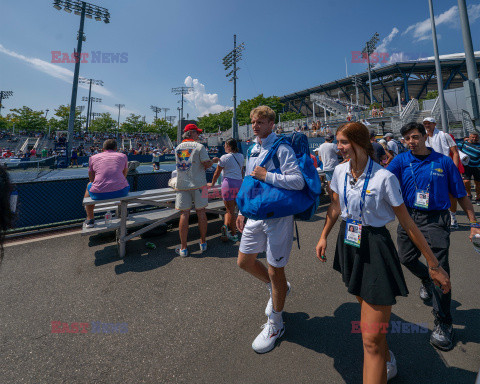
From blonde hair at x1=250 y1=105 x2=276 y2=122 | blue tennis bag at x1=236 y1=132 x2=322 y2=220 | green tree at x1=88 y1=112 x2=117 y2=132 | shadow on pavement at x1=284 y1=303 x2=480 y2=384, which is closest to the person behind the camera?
shadow on pavement at x1=284 y1=303 x2=480 y2=384

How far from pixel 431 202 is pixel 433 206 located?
0.04m

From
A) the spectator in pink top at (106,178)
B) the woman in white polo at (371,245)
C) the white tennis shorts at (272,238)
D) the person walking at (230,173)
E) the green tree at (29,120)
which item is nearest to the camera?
the woman in white polo at (371,245)

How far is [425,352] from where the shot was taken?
77.7 inches

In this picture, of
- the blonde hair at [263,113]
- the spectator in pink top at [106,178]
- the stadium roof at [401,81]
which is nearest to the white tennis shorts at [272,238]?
the blonde hair at [263,113]

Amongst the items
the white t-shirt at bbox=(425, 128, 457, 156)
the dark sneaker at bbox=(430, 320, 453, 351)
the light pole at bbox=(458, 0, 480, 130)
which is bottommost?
the dark sneaker at bbox=(430, 320, 453, 351)

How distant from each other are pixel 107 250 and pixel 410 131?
4857mm

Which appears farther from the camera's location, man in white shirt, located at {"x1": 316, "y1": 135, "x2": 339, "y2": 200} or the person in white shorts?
man in white shirt, located at {"x1": 316, "y1": 135, "x2": 339, "y2": 200}

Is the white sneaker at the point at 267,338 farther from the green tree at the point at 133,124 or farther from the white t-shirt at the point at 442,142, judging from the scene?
the green tree at the point at 133,124

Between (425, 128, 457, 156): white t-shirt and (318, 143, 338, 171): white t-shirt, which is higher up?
(318, 143, 338, 171): white t-shirt

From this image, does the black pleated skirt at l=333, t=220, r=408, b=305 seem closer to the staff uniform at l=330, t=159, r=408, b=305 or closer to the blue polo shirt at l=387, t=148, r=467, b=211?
the staff uniform at l=330, t=159, r=408, b=305

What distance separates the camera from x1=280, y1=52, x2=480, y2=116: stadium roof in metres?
39.5

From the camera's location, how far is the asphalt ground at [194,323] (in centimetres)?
183

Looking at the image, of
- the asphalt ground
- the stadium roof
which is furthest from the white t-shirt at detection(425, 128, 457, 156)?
the stadium roof

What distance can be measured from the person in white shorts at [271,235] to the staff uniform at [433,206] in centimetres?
125
